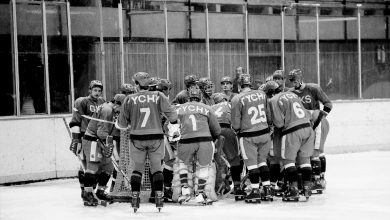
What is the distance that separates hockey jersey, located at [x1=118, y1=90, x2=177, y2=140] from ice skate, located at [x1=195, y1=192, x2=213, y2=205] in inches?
40.4

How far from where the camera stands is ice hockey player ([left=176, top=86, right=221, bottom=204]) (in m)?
10.7

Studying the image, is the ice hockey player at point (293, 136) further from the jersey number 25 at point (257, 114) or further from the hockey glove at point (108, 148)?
the hockey glove at point (108, 148)

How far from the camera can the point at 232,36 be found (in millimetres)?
17406

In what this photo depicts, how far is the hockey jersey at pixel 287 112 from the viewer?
11008 millimetres

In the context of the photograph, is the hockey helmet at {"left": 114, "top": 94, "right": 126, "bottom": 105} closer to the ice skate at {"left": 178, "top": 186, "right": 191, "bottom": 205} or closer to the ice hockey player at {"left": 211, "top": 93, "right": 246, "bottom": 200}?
the ice hockey player at {"left": 211, "top": 93, "right": 246, "bottom": 200}

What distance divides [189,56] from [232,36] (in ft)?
4.41

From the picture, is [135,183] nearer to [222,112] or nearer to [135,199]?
[135,199]

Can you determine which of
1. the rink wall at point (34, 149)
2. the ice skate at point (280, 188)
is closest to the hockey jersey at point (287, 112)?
the ice skate at point (280, 188)

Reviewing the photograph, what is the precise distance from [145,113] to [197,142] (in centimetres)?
92

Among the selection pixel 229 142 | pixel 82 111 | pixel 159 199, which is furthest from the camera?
pixel 229 142

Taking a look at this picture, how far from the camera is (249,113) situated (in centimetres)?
1098

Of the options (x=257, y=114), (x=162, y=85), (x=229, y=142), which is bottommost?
(x=229, y=142)

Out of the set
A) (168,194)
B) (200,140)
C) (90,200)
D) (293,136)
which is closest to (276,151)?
(293,136)

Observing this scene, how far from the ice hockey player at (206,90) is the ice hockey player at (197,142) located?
0.79 m
